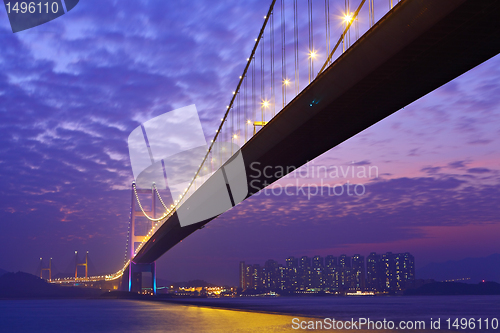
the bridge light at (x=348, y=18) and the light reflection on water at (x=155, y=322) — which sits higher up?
the bridge light at (x=348, y=18)

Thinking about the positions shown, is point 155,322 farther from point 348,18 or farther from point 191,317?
point 348,18

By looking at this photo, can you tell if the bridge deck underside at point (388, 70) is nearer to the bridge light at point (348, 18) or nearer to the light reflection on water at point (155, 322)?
the bridge light at point (348, 18)

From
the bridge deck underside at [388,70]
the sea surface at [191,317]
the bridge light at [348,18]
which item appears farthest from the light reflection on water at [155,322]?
the bridge light at [348,18]

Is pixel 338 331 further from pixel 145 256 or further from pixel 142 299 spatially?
pixel 142 299

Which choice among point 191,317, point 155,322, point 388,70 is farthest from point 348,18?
point 191,317

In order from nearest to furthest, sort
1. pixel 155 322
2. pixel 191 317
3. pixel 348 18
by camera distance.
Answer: pixel 348 18, pixel 155 322, pixel 191 317

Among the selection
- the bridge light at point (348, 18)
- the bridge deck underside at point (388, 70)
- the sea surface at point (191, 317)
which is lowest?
the sea surface at point (191, 317)

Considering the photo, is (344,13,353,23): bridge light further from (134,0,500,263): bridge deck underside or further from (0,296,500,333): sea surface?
(0,296,500,333): sea surface

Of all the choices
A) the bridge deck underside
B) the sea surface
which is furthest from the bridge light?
the sea surface
